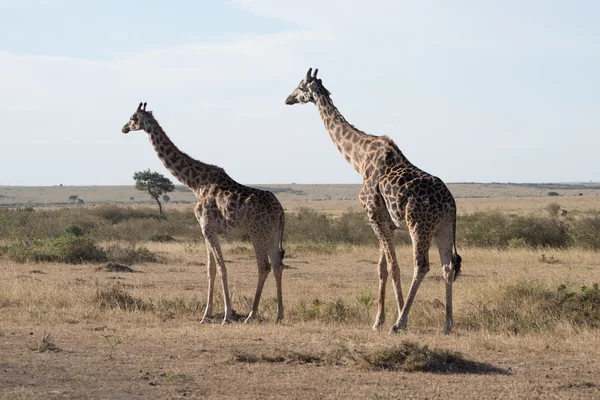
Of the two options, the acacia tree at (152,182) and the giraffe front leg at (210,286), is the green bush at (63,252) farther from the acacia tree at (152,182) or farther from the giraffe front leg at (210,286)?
the acacia tree at (152,182)

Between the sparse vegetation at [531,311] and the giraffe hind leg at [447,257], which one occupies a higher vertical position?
the giraffe hind leg at [447,257]

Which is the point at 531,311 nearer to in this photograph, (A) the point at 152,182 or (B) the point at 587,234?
(B) the point at 587,234

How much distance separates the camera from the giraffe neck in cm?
1284

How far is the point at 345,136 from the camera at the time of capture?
12.5 meters

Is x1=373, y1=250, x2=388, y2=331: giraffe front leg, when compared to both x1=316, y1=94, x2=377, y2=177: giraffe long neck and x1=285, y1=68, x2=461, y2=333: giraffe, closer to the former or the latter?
x1=285, y1=68, x2=461, y2=333: giraffe

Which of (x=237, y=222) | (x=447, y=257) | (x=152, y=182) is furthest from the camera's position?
(x=152, y=182)

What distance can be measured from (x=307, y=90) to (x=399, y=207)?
3.28m

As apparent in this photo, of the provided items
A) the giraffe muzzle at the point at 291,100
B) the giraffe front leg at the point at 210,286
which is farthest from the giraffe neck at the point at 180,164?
the giraffe muzzle at the point at 291,100

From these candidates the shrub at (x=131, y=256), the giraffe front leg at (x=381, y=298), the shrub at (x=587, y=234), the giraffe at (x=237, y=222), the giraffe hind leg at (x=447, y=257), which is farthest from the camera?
the shrub at (x=587, y=234)

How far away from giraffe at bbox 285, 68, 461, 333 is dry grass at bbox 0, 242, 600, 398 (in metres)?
0.69

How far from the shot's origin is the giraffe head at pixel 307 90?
13.1m

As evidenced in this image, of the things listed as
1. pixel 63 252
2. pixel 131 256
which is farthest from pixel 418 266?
pixel 63 252

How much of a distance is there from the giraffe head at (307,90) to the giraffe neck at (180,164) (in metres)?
1.68

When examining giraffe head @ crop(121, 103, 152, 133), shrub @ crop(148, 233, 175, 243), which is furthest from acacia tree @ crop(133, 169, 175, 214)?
giraffe head @ crop(121, 103, 152, 133)
